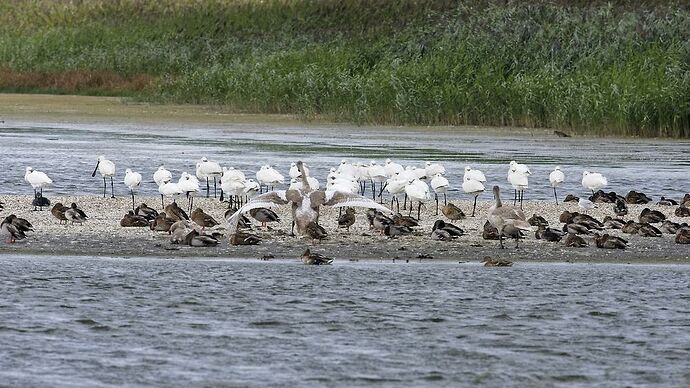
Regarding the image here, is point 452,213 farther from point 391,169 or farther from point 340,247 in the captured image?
point 340,247

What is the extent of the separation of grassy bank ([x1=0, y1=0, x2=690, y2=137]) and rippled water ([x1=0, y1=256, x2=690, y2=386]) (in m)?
18.5

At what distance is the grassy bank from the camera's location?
108 ft

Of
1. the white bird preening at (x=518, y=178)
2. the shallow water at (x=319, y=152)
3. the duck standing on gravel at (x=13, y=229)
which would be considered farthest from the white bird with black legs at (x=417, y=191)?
the duck standing on gravel at (x=13, y=229)

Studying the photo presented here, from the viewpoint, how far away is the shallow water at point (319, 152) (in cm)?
2297

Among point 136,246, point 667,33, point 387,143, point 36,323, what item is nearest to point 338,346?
point 36,323

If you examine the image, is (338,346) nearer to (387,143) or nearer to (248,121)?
(387,143)

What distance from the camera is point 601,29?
122 ft

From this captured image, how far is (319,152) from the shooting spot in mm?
27969

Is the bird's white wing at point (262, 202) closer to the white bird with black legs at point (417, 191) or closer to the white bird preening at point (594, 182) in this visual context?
the white bird with black legs at point (417, 191)

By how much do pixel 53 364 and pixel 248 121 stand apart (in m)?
27.9

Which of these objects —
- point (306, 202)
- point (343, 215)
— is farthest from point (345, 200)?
point (343, 215)

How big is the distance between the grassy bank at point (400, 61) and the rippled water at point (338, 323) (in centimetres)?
1854

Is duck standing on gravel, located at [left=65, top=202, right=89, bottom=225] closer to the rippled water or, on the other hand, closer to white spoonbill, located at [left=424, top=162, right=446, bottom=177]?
the rippled water

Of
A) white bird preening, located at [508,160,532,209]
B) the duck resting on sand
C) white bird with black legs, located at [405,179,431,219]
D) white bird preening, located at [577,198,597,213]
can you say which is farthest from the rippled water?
white bird preening, located at [508,160,532,209]
